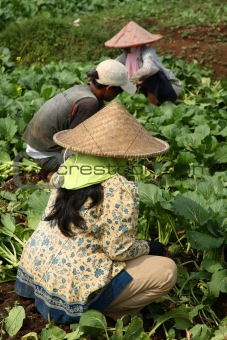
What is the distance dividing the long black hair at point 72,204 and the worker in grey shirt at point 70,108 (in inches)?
64.7

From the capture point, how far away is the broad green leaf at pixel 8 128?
20.4 feet

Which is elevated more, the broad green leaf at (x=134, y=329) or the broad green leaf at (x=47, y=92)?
the broad green leaf at (x=134, y=329)

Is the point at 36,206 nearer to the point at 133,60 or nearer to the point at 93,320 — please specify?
the point at 93,320

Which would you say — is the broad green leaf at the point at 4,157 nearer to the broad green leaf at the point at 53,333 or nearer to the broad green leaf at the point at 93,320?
the broad green leaf at the point at 53,333

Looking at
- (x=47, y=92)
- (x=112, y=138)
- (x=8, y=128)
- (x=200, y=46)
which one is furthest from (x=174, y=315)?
(x=200, y=46)

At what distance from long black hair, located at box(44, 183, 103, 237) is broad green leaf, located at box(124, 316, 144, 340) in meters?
0.57

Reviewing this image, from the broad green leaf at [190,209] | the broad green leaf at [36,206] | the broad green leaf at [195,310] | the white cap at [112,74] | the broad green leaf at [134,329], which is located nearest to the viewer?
the broad green leaf at [134,329]

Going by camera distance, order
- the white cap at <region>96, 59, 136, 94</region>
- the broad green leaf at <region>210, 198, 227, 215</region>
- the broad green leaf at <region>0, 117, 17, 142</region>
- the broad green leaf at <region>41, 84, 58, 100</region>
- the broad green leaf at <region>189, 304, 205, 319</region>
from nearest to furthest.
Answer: the broad green leaf at <region>189, 304, 205, 319</region> → the broad green leaf at <region>210, 198, 227, 215</region> → the white cap at <region>96, 59, 136, 94</region> → the broad green leaf at <region>0, 117, 17, 142</region> → the broad green leaf at <region>41, 84, 58, 100</region>

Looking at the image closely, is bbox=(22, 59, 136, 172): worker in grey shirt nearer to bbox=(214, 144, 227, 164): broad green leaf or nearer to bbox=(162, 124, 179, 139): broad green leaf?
bbox=(162, 124, 179, 139): broad green leaf

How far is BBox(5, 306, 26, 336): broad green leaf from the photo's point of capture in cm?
364

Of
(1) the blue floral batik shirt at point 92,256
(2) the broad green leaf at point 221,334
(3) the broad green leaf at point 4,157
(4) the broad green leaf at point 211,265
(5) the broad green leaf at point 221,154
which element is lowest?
(5) the broad green leaf at point 221,154

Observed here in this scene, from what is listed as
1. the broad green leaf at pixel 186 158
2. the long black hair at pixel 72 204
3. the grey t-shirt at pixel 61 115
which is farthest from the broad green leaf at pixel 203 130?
→ the long black hair at pixel 72 204

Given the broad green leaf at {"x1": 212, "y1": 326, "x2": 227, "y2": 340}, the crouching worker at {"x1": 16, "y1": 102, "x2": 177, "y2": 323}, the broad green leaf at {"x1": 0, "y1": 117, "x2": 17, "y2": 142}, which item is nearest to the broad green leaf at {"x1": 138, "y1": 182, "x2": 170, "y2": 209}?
the crouching worker at {"x1": 16, "y1": 102, "x2": 177, "y2": 323}

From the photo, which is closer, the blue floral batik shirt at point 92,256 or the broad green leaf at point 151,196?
the blue floral batik shirt at point 92,256
